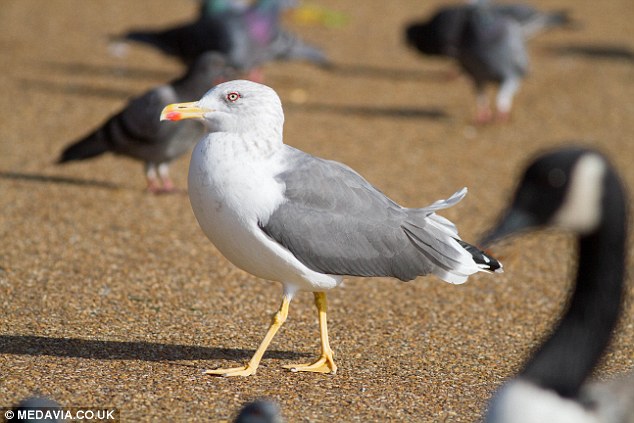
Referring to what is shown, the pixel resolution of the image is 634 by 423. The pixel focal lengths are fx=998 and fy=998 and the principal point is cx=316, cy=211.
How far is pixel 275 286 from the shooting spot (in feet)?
19.9

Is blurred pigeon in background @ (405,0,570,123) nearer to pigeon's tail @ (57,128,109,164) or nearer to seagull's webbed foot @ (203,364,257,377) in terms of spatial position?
pigeon's tail @ (57,128,109,164)

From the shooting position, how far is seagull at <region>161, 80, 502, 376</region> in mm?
4301

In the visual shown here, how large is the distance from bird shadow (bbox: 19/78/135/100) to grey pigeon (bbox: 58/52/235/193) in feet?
9.40

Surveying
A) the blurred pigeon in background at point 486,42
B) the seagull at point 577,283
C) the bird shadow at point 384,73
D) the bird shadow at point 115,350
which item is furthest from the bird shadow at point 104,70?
the seagull at point 577,283

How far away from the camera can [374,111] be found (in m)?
10.8

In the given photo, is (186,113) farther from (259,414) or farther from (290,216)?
(259,414)

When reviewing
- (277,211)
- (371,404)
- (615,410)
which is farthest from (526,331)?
(615,410)

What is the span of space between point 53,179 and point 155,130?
1147mm

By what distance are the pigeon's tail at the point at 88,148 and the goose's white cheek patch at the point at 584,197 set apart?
522 centimetres

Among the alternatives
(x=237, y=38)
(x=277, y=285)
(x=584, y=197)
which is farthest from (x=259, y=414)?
(x=237, y=38)

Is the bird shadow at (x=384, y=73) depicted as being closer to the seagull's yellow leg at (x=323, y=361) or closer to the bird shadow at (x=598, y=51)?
the bird shadow at (x=598, y=51)

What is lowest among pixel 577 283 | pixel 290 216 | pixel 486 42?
pixel 486 42

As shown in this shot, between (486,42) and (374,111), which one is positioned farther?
(374,111)

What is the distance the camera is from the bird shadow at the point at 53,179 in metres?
7.95
